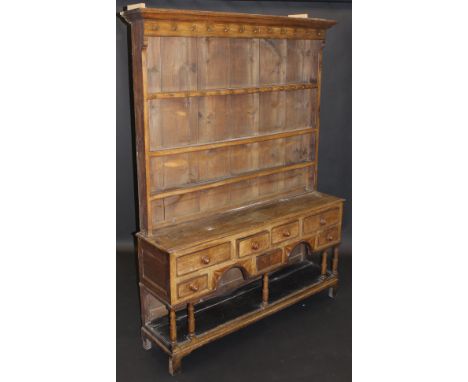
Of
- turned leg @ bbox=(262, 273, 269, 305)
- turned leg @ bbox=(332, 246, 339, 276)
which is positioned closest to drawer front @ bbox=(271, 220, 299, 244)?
turned leg @ bbox=(262, 273, 269, 305)

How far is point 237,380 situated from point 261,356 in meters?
0.29

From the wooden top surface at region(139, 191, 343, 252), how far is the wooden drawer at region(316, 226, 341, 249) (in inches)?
9.0

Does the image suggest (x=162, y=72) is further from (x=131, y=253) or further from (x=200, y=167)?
(x=131, y=253)

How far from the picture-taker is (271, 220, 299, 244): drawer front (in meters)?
3.36

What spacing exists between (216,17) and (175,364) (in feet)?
7.10

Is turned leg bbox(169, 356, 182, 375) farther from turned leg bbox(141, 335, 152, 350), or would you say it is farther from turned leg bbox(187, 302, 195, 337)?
turned leg bbox(141, 335, 152, 350)

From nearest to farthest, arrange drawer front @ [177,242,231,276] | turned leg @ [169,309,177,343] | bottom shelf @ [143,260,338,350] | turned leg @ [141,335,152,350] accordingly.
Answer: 1. drawer front @ [177,242,231,276]
2. turned leg @ [169,309,177,343]
3. bottom shelf @ [143,260,338,350]
4. turned leg @ [141,335,152,350]

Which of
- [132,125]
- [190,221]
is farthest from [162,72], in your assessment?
[132,125]

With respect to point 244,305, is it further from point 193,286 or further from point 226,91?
point 226,91

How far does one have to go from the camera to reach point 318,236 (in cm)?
369

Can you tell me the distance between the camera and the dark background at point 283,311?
311 cm

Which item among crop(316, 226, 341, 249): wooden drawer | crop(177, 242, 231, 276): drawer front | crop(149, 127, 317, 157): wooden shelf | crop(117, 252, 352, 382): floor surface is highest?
crop(149, 127, 317, 157): wooden shelf

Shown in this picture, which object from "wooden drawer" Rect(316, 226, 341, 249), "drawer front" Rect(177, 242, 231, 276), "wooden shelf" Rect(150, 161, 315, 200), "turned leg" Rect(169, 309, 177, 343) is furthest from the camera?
"wooden drawer" Rect(316, 226, 341, 249)

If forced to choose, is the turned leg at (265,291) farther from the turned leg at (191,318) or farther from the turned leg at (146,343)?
the turned leg at (146,343)
